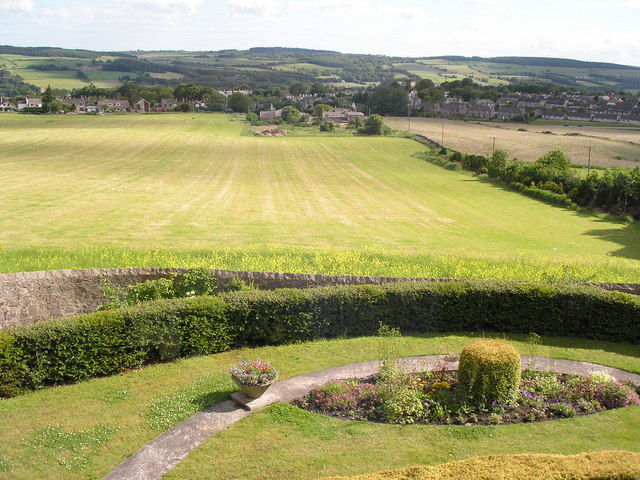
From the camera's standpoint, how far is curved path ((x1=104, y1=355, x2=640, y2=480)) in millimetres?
10094

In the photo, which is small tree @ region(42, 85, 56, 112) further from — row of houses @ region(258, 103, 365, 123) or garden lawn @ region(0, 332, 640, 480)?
garden lawn @ region(0, 332, 640, 480)

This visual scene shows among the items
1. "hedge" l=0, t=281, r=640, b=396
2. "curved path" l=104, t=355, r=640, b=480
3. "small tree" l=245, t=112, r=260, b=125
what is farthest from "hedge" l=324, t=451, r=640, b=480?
"small tree" l=245, t=112, r=260, b=125

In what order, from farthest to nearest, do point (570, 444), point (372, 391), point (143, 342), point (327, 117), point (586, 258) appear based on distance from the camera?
point (327, 117), point (586, 258), point (143, 342), point (372, 391), point (570, 444)

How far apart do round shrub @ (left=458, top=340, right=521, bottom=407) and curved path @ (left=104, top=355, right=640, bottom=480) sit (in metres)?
1.56

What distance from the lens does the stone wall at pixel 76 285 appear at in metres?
17.1

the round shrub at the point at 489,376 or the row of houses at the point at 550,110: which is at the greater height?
the row of houses at the point at 550,110

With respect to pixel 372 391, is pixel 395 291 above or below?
above

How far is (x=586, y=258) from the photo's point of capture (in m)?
27.2

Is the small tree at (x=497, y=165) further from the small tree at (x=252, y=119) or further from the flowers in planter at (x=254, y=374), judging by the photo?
the small tree at (x=252, y=119)

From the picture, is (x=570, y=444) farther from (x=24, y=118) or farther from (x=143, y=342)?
(x=24, y=118)

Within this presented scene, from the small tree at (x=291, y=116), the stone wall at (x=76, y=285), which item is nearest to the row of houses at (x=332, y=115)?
the small tree at (x=291, y=116)

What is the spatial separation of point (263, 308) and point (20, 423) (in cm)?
643

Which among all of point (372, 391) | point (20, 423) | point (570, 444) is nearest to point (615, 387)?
point (570, 444)

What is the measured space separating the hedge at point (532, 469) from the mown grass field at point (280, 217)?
38.7 ft
